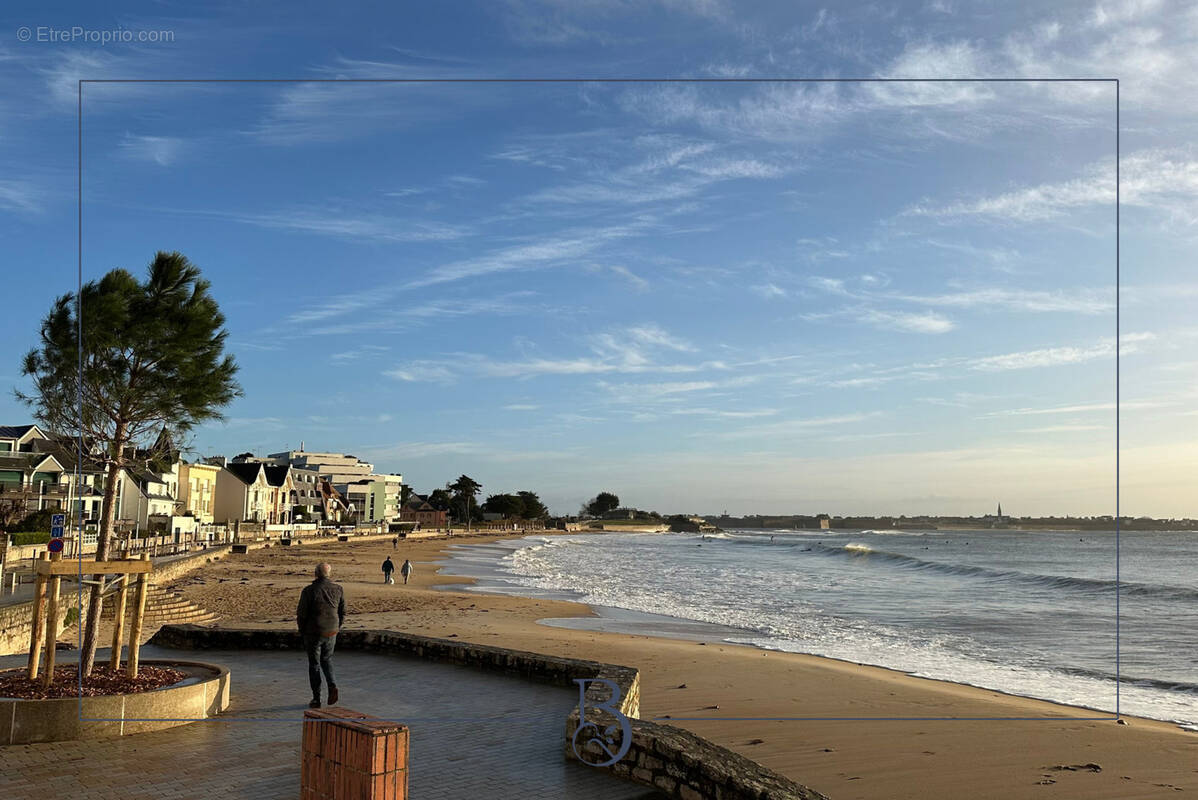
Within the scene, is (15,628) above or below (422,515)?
above

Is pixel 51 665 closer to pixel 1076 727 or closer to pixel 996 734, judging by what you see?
pixel 996 734

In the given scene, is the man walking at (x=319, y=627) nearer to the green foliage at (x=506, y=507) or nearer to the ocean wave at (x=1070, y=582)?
the ocean wave at (x=1070, y=582)

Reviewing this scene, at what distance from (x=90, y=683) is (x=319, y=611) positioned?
99.8 inches

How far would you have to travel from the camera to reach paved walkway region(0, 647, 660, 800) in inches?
293

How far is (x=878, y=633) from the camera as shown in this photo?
89.6ft

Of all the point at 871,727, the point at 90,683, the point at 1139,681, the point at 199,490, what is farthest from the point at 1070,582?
the point at 199,490

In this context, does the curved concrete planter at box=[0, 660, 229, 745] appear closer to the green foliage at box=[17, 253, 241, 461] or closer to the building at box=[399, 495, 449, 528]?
the green foliage at box=[17, 253, 241, 461]

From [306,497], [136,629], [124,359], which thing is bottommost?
[306,497]

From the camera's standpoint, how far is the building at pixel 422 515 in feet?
521

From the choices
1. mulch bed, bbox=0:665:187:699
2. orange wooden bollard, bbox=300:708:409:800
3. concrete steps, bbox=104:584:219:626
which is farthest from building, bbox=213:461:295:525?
orange wooden bollard, bbox=300:708:409:800

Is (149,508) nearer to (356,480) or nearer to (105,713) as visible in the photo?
(105,713)

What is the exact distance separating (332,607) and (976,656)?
61.1 feet

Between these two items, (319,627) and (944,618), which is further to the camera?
(944,618)

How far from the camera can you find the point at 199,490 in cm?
7994
